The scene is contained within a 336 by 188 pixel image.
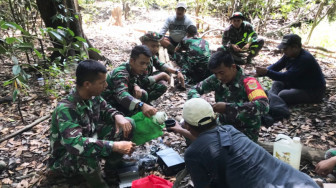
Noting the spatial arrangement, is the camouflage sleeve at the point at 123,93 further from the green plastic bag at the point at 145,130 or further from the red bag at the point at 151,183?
the red bag at the point at 151,183

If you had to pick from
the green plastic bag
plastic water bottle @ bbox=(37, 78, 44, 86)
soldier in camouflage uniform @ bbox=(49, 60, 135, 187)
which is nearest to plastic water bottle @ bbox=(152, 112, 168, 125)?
the green plastic bag

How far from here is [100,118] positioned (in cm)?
332

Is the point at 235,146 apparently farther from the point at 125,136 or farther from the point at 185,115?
the point at 125,136

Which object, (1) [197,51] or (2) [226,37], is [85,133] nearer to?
(1) [197,51]

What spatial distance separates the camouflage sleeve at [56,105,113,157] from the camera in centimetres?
243

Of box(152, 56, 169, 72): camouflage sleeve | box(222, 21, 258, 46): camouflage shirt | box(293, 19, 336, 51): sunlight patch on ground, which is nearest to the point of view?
box(152, 56, 169, 72): camouflage sleeve

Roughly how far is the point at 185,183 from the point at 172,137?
1.11m

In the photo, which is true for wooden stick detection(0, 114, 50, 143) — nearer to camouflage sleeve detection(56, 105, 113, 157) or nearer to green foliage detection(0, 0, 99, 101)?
green foliage detection(0, 0, 99, 101)

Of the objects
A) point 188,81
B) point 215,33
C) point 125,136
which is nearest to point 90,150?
point 125,136

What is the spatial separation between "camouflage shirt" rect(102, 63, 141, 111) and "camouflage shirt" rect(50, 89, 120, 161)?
18.3 inches

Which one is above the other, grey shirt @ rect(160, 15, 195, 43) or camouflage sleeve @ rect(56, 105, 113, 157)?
grey shirt @ rect(160, 15, 195, 43)

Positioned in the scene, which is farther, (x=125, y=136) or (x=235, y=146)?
(x=125, y=136)

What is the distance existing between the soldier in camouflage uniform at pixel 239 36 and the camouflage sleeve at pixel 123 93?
161 inches

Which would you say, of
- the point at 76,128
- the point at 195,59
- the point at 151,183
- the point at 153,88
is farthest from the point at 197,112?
the point at 195,59
